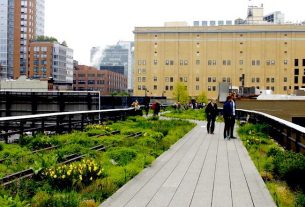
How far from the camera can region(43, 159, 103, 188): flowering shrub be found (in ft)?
28.1

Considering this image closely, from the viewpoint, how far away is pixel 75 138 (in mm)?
17312

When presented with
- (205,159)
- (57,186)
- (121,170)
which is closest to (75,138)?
(205,159)

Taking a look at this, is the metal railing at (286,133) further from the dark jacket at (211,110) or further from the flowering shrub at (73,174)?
the flowering shrub at (73,174)

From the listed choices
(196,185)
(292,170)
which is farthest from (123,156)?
(292,170)

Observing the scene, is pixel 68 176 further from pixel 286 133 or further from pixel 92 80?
pixel 92 80

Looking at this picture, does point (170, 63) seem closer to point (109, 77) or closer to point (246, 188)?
point (109, 77)

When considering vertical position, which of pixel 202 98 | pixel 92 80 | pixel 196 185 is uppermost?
pixel 92 80

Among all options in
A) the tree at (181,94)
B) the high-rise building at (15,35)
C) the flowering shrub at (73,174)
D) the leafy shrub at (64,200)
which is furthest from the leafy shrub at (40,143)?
the high-rise building at (15,35)

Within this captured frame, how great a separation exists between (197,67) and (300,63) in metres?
29.0

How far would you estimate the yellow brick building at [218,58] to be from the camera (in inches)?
5197

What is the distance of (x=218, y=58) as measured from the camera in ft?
441

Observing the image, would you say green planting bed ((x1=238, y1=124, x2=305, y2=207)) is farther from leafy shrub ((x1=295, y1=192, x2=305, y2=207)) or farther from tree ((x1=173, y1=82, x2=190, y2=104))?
tree ((x1=173, y1=82, x2=190, y2=104))

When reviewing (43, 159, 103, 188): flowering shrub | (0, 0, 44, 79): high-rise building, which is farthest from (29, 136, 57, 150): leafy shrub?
(0, 0, 44, 79): high-rise building

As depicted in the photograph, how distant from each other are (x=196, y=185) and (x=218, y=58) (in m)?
127
